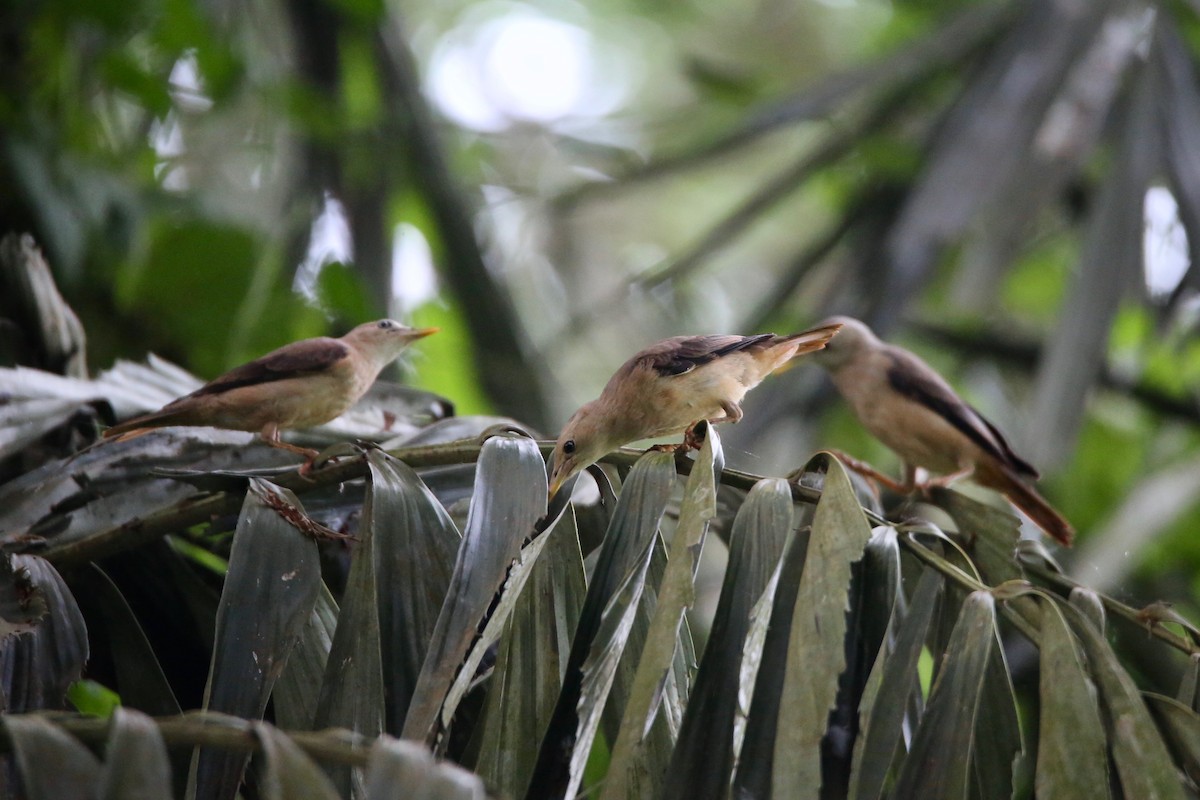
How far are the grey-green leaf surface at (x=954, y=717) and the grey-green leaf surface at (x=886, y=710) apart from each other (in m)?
0.05

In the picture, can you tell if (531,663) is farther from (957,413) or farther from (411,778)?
(957,413)

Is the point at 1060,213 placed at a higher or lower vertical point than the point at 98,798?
higher

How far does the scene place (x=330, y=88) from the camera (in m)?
6.48

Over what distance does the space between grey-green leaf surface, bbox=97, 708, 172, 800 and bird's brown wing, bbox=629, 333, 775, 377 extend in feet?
6.45

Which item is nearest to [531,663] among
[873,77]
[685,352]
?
[685,352]

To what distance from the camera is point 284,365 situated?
3637 mm

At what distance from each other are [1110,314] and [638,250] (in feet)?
32.1

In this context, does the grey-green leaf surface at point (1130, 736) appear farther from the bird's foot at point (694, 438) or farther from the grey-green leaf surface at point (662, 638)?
the bird's foot at point (694, 438)

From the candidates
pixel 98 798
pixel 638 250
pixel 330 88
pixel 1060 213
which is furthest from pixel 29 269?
pixel 638 250

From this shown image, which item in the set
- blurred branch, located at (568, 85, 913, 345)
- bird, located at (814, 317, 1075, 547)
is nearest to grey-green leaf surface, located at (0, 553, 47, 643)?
bird, located at (814, 317, 1075, 547)

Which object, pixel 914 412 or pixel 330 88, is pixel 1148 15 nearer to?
pixel 914 412

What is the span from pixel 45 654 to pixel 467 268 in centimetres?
379

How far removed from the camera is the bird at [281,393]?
3430 mm

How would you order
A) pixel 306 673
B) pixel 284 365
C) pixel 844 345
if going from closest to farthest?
pixel 306 673 → pixel 284 365 → pixel 844 345
